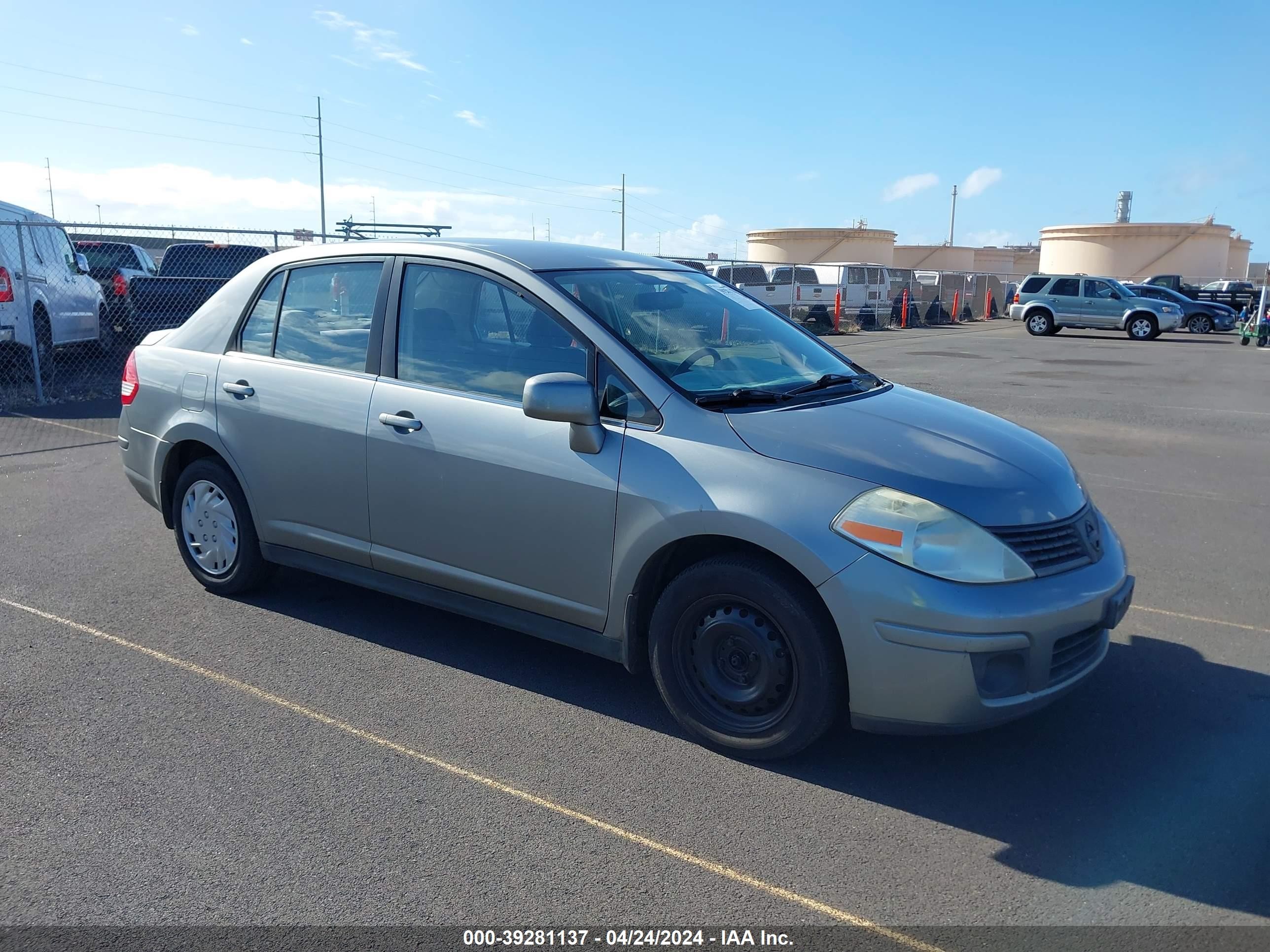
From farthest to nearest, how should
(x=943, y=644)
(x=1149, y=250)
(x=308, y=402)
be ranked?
1. (x=1149, y=250)
2. (x=308, y=402)
3. (x=943, y=644)

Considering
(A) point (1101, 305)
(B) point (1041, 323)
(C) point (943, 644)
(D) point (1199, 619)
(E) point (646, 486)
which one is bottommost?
(D) point (1199, 619)

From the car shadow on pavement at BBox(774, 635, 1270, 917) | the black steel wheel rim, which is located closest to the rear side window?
the black steel wheel rim

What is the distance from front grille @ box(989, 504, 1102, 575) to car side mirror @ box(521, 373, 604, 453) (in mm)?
1406

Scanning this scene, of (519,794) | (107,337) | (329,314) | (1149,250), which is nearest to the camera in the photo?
(519,794)

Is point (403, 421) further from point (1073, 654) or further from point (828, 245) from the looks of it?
point (828, 245)

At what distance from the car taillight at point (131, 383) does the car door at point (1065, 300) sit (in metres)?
29.8

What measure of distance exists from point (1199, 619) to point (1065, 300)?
28.2 m

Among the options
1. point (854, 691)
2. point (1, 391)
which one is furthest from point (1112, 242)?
point (854, 691)

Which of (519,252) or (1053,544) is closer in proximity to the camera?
(1053,544)

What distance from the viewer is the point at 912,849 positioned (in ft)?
10.3

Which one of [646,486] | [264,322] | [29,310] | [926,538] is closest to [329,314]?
[264,322]

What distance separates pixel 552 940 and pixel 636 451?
5.47 ft

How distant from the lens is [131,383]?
5.51 meters

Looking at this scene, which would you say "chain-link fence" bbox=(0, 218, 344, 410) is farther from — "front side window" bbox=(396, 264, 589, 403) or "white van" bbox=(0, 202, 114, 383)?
"front side window" bbox=(396, 264, 589, 403)
